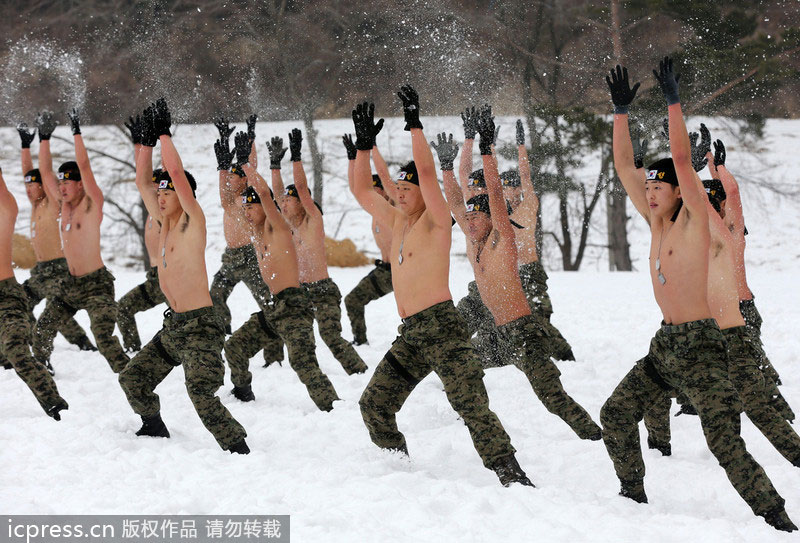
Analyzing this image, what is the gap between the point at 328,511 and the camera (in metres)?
3.73

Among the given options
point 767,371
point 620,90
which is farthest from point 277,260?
point 767,371

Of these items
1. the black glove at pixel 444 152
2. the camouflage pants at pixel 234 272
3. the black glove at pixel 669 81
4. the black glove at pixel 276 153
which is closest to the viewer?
the black glove at pixel 669 81

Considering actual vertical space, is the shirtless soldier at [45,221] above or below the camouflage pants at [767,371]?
above

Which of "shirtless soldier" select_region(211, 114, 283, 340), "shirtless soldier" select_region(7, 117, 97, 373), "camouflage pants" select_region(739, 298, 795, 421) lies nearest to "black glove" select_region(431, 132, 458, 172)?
"shirtless soldier" select_region(211, 114, 283, 340)

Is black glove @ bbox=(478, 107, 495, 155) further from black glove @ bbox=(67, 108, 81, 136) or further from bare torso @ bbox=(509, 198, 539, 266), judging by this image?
black glove @ bbox=(67, 108, 81, 136)

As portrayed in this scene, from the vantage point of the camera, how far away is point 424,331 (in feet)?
14.6

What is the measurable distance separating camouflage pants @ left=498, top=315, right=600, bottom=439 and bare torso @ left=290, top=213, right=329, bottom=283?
2661 mm

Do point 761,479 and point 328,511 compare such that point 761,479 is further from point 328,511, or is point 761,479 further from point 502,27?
point 502,27

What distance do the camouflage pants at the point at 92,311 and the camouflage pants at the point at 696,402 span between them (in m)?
4.51

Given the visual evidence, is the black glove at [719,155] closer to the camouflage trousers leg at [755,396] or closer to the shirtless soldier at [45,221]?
the camouflage trousers leg at [755,396]

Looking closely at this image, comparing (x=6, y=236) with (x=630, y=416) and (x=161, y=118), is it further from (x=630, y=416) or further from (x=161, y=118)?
(x=630, y=416)

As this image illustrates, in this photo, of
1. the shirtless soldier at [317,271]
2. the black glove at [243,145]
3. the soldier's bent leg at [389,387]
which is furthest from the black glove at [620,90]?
the shirtless soldier at [317,271]

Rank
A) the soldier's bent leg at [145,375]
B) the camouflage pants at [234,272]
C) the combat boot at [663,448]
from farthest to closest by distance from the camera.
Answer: the camouflage pants at [234,272]
the soldier's bent leg at [145,375]
the combat boot at [663,448]

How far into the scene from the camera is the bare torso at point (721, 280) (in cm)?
477
